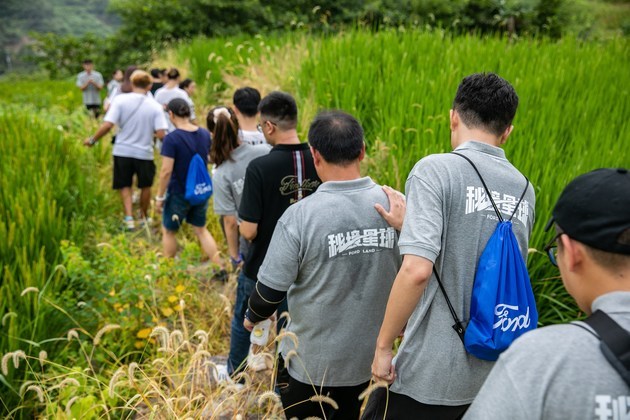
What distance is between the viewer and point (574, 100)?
522cm

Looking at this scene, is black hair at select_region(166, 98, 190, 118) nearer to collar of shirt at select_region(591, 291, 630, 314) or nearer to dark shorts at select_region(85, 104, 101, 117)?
collar of shirt at select_region(591, 291, 630, 314)

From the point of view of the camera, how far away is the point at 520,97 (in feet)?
16.4

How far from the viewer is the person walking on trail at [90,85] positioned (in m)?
10.3

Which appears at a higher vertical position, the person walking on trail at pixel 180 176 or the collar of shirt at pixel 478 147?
the collar of shirt at pixel 478 147

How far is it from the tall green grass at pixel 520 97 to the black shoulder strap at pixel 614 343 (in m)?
2.05

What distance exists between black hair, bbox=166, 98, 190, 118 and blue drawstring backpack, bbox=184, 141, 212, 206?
0.24m

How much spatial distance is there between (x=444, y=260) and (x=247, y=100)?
2051 millimetres

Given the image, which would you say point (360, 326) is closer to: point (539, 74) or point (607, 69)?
point (539, 74)

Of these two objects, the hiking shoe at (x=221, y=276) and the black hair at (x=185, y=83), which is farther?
the black hair at (x=185, y=83)

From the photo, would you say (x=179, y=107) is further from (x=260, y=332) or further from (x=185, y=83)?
(x=185, y=83)

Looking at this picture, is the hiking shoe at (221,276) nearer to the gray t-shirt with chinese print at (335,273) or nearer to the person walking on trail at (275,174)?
the person walking on trail at (275,174)

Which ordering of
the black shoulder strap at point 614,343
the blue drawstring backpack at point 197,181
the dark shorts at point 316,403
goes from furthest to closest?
the blue drawstring backpack at point 197,181
the dark shorts at point 316,403
the black shoulder strap at point 614,343

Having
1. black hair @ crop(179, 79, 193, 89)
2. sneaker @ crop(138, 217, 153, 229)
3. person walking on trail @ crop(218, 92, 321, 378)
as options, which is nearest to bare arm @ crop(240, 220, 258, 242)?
person walking on trail @ crop(218, 92, 321, 378)

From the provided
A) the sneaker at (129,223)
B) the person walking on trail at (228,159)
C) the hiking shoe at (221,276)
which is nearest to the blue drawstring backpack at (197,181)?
the hiking shoe at (221,276)
